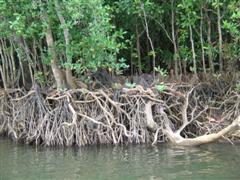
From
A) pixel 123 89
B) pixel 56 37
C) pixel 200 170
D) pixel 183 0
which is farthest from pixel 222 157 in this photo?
pixel 56 37

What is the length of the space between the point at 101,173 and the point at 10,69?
5163 millimetres

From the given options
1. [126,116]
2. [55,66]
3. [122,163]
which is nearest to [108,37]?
[55,66]

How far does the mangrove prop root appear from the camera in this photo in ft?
31.1

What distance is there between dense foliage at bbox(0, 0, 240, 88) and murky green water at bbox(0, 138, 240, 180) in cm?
154

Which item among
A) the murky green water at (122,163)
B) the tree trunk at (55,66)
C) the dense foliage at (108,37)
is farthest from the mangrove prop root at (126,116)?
the dense foliage at (108,37)

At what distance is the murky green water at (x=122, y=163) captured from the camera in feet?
23.6

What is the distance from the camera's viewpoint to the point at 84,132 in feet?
31.3

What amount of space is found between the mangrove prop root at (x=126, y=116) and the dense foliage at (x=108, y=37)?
0.47 metres

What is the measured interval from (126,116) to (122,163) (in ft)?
6.13

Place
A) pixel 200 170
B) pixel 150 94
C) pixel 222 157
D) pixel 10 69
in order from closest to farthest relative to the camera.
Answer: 1. pixel 200 170
2. pixel 222 157
3. pixel 150 94
4. pixel 10 69

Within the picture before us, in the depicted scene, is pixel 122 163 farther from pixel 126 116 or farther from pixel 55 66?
pixel 55 66

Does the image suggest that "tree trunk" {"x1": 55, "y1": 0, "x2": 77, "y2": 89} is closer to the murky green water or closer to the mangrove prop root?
the mangrove prop root

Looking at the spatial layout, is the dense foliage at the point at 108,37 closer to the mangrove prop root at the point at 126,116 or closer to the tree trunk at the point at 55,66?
the tree trunk at the point at 55,66

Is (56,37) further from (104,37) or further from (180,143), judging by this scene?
(180,143)
